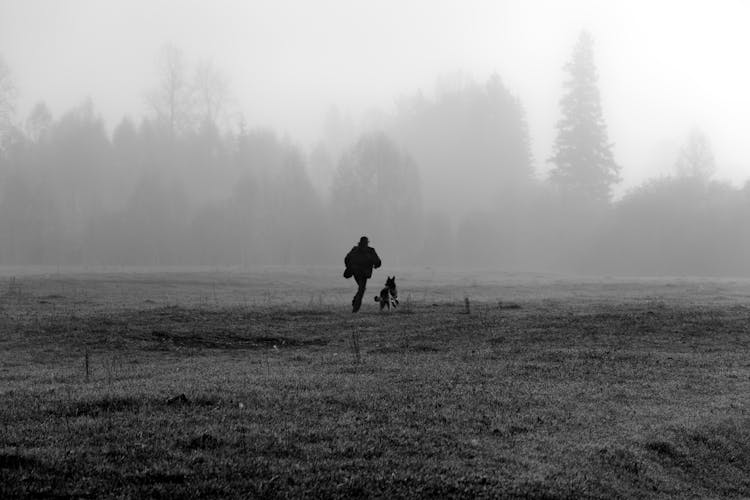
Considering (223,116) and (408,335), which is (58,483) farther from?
(223,116)

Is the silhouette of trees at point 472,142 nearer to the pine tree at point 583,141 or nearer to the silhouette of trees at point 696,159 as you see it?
the pine tree at point 583,141

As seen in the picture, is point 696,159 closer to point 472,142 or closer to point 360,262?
point 472,142

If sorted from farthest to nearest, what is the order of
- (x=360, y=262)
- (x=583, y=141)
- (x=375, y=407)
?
(x=583, y=141), (x=360, y=262), (x=375, y=407)

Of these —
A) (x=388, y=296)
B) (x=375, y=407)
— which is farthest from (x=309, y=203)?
(x=375, y=407)

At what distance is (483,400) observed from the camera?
14656mm

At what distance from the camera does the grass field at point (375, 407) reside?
952cm

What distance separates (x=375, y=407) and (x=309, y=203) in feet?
287

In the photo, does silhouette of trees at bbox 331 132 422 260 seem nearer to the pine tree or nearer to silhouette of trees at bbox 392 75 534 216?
silhouette of trees at bbox 392 75 534 216

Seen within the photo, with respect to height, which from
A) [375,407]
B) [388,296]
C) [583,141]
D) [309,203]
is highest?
[583,141]

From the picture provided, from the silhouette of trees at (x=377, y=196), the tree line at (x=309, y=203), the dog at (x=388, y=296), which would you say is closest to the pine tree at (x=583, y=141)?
the tree line at (x=309, y=203)

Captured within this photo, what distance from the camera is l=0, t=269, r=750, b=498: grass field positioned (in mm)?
9516

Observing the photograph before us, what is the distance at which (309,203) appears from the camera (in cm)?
9994

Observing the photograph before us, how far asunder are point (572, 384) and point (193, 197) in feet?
309

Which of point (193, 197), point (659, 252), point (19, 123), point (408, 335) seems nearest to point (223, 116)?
point (193, 197)
